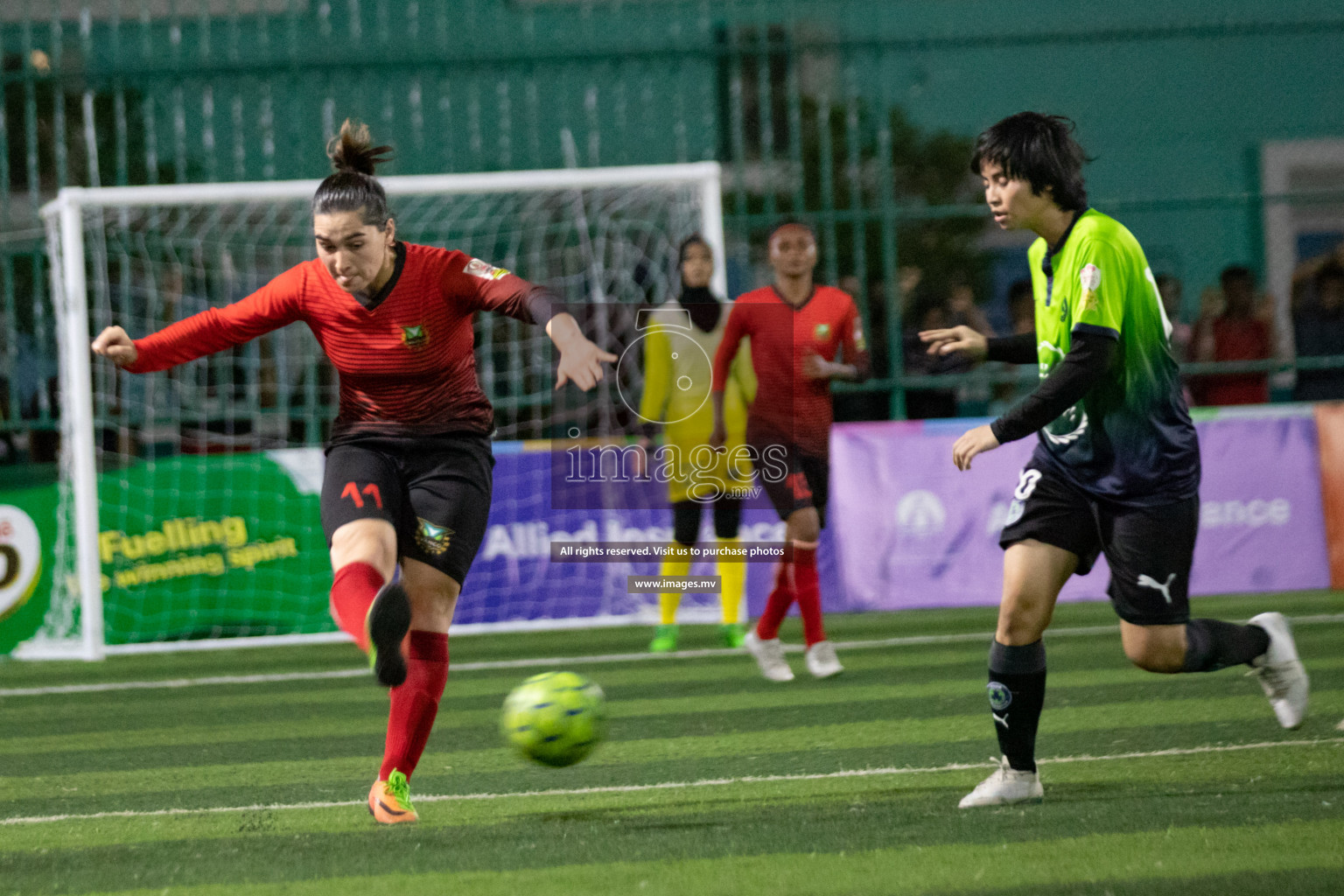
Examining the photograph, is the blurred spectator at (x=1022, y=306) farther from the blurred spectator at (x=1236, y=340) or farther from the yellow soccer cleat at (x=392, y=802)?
the yellow soccer cleat at (x=392, y=802)

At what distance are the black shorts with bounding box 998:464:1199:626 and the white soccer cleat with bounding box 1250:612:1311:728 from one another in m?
0.55

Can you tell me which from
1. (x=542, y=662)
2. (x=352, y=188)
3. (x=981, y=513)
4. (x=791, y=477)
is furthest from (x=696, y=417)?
(x=352, y=188)

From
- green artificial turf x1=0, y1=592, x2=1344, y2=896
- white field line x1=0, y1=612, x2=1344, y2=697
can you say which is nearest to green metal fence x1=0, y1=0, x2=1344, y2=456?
white field line x1=0, y1=612, x2=1344, y2=697

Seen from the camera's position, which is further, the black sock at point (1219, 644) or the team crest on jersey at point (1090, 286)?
the black sock at point (1219, 644)

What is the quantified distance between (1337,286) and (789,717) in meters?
7.23

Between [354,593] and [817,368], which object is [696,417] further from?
[354,593]

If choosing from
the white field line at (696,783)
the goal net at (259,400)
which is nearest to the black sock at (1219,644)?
the white field line at (696,783)

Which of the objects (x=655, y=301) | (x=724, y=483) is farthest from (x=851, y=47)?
(x=724, y=483)

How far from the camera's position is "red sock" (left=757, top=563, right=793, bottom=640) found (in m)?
7.85

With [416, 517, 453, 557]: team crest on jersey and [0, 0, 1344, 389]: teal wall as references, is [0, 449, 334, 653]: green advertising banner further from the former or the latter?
[416, 517, 453, 557]: team crest on jersey

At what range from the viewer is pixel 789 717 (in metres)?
6.50

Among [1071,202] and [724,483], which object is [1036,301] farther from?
[724,483]

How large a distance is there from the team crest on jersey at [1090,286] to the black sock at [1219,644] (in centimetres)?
100

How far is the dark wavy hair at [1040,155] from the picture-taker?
168 inches
